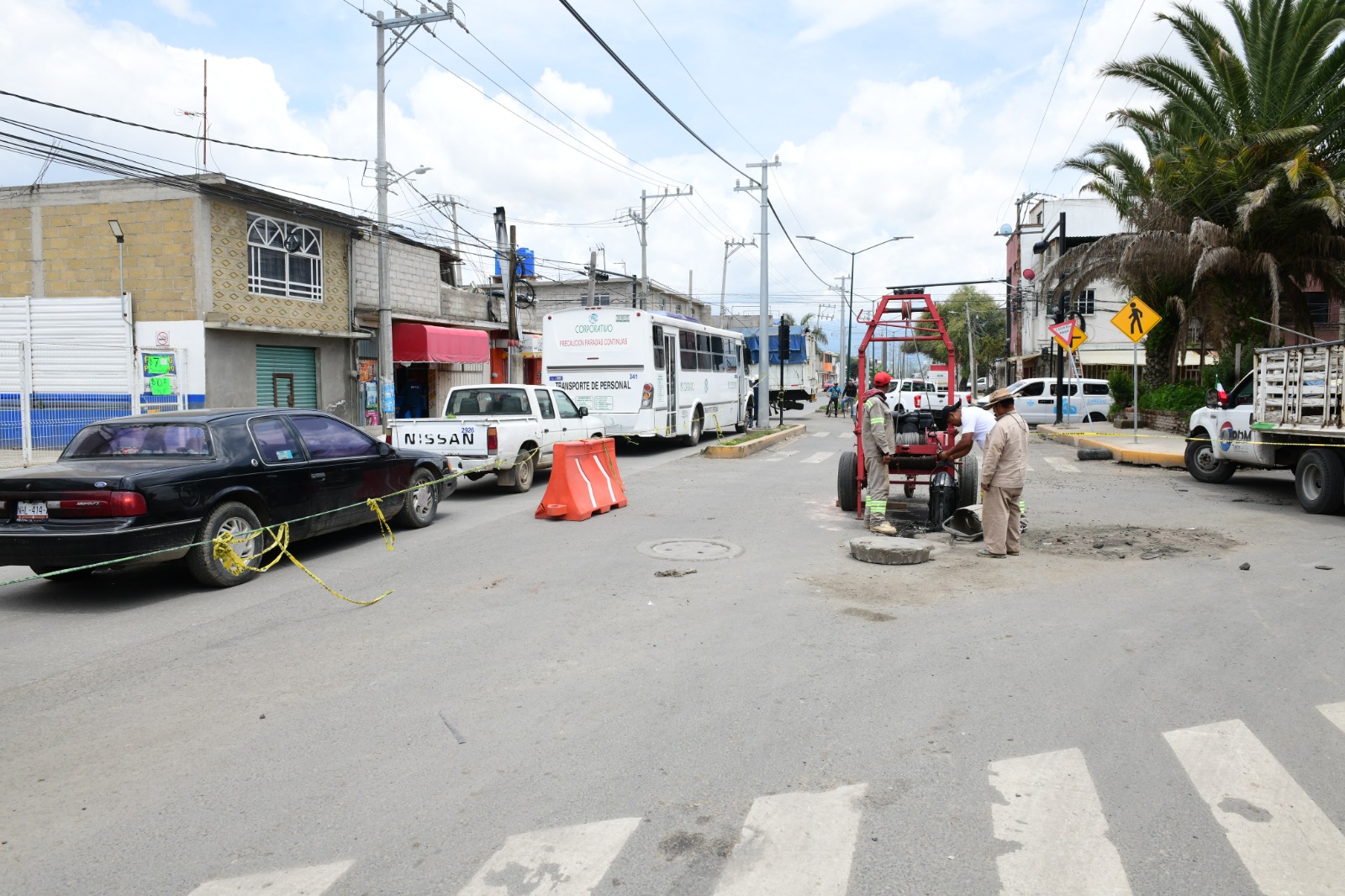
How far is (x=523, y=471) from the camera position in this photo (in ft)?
45.1

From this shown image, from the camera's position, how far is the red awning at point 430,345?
2802 cm

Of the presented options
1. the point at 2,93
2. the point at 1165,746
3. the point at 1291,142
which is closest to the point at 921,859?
the point at 1165,746

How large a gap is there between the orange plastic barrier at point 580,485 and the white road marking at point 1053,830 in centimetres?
759

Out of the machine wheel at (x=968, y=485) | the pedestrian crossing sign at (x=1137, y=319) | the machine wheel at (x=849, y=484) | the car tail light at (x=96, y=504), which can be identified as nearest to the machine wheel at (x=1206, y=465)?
the pedestrian crossing sign at (x=1137, y=319)

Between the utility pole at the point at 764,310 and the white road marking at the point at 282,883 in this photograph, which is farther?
the utility pole at the point at 764,310

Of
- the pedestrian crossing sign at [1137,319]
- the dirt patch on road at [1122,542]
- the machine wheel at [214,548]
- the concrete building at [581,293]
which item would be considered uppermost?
the concrete building at [581,293]

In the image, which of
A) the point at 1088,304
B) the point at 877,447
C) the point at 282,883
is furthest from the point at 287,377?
the point at 1088,304

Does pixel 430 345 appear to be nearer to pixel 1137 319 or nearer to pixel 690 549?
pixel 1137 319

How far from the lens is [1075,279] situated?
2677cm

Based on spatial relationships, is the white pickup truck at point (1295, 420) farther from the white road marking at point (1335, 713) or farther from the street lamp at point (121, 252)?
the street lamp at point (121, 252)

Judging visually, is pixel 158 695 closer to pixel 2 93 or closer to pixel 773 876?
pixel 773 876

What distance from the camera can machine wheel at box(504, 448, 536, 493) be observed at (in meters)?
13.6

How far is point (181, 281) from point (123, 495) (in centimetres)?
1663

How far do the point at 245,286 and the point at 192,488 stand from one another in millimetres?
17048
